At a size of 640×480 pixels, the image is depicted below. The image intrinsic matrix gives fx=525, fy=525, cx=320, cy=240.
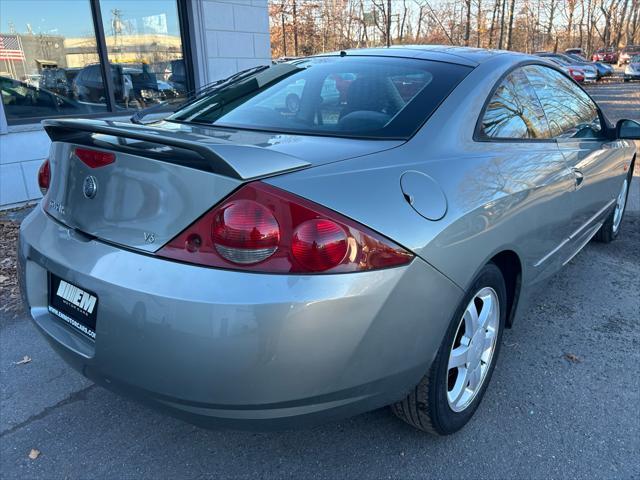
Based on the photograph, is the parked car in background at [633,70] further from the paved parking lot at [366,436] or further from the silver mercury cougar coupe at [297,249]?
the silver mercury cougar coupe at [297,249]

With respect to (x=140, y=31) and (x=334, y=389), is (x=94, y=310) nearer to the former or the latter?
(x=334, y=389)

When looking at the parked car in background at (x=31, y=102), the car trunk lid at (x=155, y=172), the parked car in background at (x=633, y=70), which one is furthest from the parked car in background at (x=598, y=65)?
the car trunk lid at (x=155, y=172)

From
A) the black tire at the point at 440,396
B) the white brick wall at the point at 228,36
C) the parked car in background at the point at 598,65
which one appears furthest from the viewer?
the parked car in background at the point at 598,65

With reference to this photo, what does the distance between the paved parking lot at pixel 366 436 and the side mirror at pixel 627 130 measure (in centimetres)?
149

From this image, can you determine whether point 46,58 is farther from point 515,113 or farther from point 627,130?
point 627,130

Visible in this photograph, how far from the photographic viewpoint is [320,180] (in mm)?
1634

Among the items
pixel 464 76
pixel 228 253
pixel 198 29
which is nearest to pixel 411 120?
pixel 464 76

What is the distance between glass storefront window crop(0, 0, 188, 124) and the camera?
6074mm

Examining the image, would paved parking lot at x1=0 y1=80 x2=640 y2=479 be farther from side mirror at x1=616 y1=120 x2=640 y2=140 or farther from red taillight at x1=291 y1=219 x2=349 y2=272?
side mirror at x1=616 y1=120 x2=640 y2=140

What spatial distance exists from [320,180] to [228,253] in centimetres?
36

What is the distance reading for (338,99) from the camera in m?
2.45

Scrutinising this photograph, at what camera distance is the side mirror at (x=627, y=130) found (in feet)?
11.8

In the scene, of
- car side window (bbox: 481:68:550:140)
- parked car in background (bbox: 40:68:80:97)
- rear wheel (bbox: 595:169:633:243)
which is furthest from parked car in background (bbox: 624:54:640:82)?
car side window (bbox: 481:68:550:140)

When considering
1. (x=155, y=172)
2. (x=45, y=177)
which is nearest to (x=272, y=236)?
(x=155, y=172)
